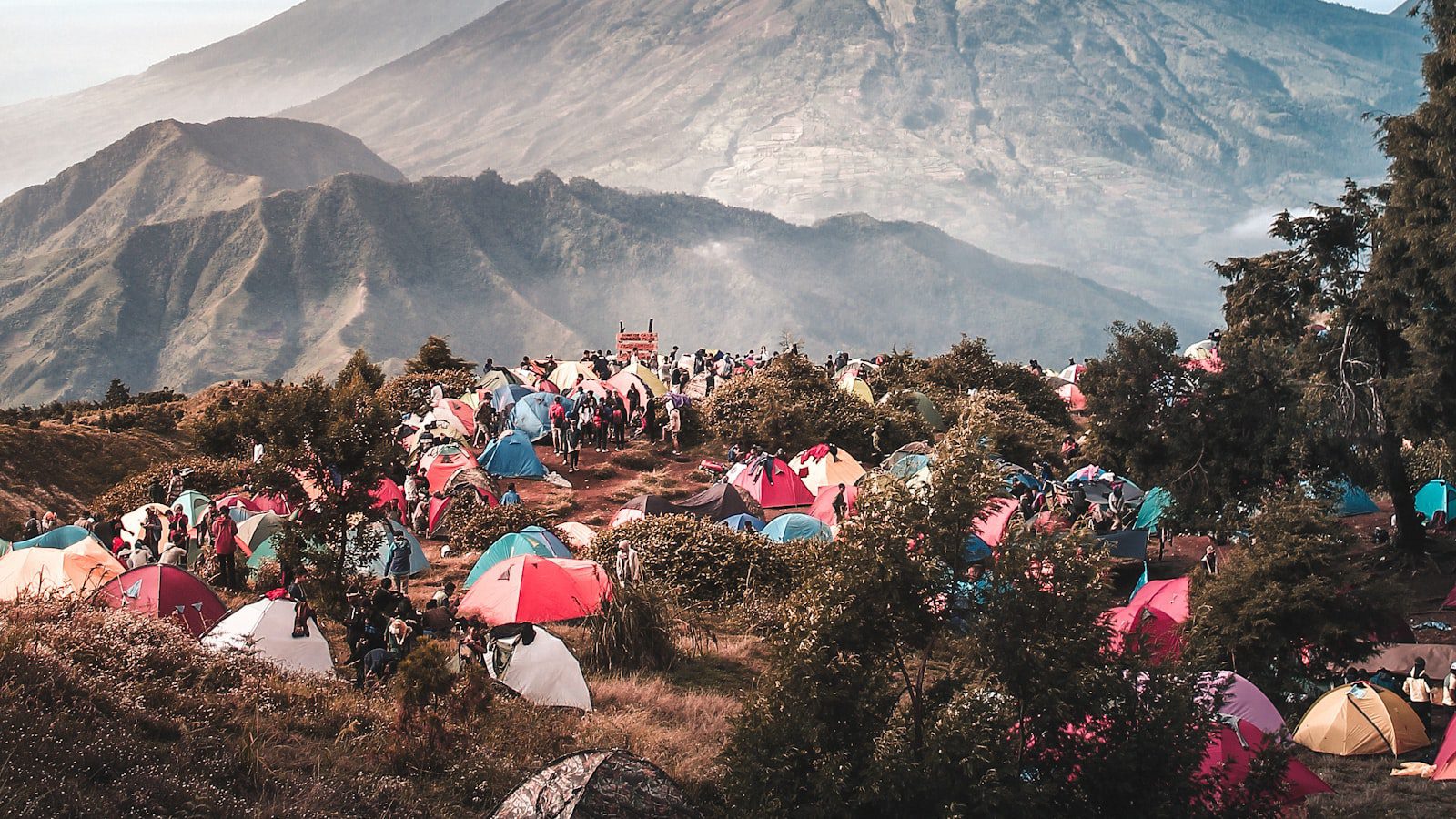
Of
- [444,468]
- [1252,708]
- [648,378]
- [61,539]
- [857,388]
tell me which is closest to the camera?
[1252,708]

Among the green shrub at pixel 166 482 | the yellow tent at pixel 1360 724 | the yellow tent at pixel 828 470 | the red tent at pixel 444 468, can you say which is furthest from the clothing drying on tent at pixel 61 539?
the yellow tent at pixel 1360 724

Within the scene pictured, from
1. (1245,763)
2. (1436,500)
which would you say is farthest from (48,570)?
(1436,500)

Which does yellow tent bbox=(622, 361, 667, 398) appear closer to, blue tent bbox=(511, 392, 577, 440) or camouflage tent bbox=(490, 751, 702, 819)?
blue tent bbox=(511, 392, 577, 440)

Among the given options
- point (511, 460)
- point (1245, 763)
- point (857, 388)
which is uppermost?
point (1245, 763)

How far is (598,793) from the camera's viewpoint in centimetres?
944

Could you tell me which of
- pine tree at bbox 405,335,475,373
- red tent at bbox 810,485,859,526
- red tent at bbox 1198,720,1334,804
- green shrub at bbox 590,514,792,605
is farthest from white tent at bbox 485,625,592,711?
pine tree at bbox 405,335,475,373

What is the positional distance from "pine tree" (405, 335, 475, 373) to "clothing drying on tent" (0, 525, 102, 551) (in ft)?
71.6

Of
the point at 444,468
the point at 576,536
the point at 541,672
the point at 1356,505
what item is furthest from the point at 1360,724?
the point at 444,468

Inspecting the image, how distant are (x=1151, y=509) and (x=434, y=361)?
27.0 m

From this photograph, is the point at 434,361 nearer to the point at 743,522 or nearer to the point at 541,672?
the point at 743,522

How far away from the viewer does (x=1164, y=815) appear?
923cm

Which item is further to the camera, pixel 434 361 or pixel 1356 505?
pixel 434 361

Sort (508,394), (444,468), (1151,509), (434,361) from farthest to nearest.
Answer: (434,361), (508,394), (444,468), (1151,509)

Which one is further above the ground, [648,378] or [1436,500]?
[648,378]
